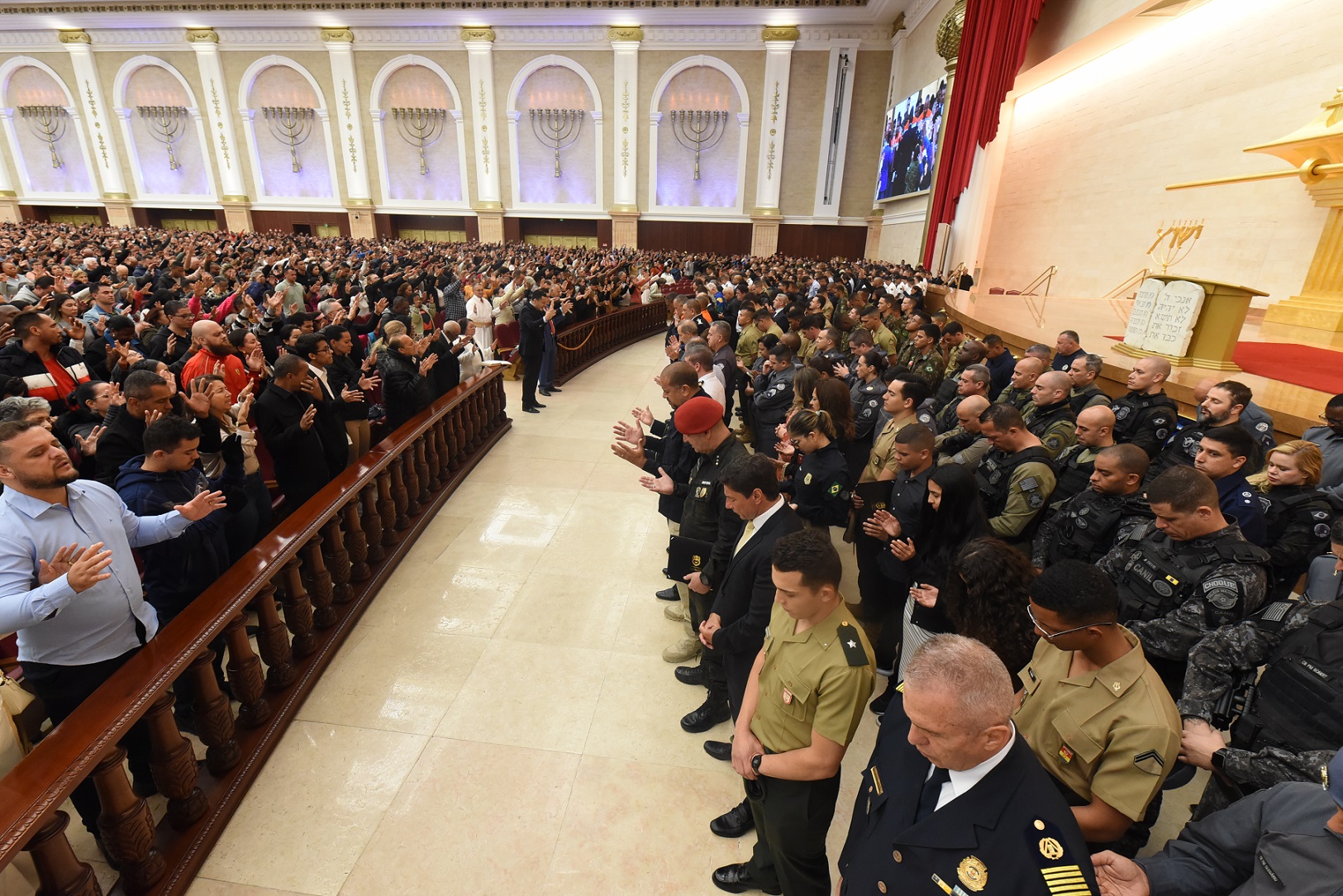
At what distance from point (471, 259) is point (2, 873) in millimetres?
18069

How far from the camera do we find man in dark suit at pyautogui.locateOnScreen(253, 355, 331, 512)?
3.76 metres

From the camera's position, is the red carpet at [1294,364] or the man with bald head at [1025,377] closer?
the man with bald head at [1025,377]

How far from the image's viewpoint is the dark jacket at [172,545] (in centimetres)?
273

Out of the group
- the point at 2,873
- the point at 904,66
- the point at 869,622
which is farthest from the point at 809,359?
the point at 904,66

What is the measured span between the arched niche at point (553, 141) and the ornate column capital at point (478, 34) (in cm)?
150

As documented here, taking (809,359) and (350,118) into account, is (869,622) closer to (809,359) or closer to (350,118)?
(809,359)

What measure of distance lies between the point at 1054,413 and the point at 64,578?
4.93 metres

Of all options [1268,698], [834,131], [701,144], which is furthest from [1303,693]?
[701,144]

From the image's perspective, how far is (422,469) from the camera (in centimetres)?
497

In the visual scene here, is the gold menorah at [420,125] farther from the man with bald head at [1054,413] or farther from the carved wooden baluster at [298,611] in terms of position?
the man with bald head at [1054,413]

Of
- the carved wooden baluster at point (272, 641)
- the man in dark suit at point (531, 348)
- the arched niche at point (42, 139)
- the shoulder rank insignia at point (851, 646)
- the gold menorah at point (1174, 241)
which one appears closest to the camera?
the shoulder rank insignia at point (851, 646)

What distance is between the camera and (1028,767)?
52.2 inches

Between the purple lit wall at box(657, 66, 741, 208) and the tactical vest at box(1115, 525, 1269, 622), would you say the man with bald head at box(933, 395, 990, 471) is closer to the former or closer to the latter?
the tactical vest at box(1115, 525, 1269, 622)

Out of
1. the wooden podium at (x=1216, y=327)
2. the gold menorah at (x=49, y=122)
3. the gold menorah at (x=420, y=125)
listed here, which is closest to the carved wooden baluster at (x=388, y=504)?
the wooden podium at (x=1216, y=327)
